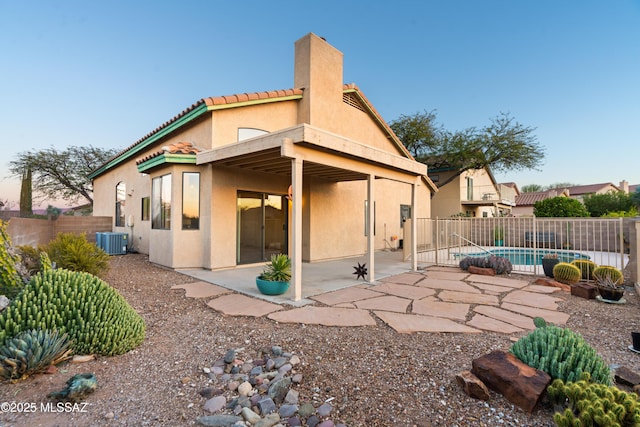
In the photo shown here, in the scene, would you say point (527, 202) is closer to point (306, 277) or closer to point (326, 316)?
point (306, 277)

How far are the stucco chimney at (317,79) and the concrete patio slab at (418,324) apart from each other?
22.9 feet

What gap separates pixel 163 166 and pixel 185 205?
53.6 inches

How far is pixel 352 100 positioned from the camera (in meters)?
11.6

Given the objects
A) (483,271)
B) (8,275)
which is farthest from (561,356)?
(8,275)

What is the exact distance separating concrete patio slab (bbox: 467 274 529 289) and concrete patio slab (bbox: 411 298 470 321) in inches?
Result: 96.6

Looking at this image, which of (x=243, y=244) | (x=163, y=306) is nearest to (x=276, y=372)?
(x=163, y=306)

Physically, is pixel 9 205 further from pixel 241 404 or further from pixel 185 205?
pixel 241 404

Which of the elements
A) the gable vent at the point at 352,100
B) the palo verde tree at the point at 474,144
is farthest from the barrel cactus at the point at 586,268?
the palo verde tree at the point at 474,144

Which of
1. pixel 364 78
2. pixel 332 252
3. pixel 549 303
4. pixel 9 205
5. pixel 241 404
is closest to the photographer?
pixel 241 404

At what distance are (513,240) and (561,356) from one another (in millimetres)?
14483

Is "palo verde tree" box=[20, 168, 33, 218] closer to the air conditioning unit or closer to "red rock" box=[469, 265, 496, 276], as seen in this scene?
the air conditioning unit

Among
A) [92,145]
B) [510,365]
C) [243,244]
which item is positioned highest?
[92,145]

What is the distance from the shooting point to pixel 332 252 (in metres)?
10.6

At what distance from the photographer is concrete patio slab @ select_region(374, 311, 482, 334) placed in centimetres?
377
